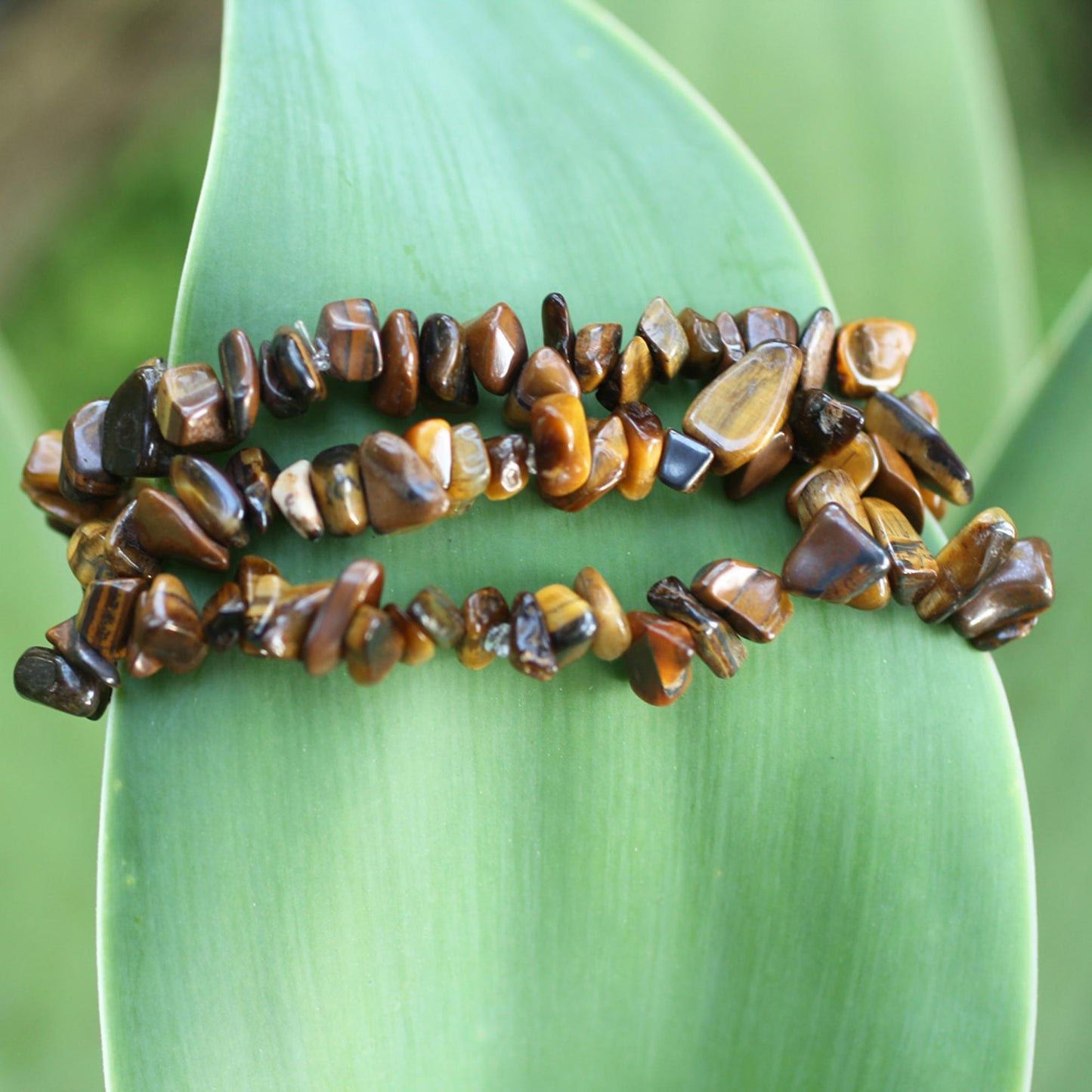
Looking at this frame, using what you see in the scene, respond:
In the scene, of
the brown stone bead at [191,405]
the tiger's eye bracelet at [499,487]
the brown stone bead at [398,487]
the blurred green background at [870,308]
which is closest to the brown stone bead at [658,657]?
the tiger's eye bracelet at [499,487]

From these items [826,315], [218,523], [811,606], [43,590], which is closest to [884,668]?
[811,606]

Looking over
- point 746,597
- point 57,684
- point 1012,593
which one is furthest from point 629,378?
point 57,684

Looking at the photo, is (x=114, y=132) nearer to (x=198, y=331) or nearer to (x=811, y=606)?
(x=198, y=331)

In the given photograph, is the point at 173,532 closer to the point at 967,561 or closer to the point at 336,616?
the point at 336,616

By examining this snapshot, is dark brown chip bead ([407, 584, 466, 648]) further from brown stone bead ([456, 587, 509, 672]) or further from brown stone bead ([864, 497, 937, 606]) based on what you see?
brown stone bead ([864, 497, 937, 606])

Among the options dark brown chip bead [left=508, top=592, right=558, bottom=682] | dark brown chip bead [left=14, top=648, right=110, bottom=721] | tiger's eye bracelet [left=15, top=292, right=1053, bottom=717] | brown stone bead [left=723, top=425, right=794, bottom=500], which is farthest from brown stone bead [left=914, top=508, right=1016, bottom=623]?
dark brown chip bead [left=14, top=648, right=110, bottom=721]
